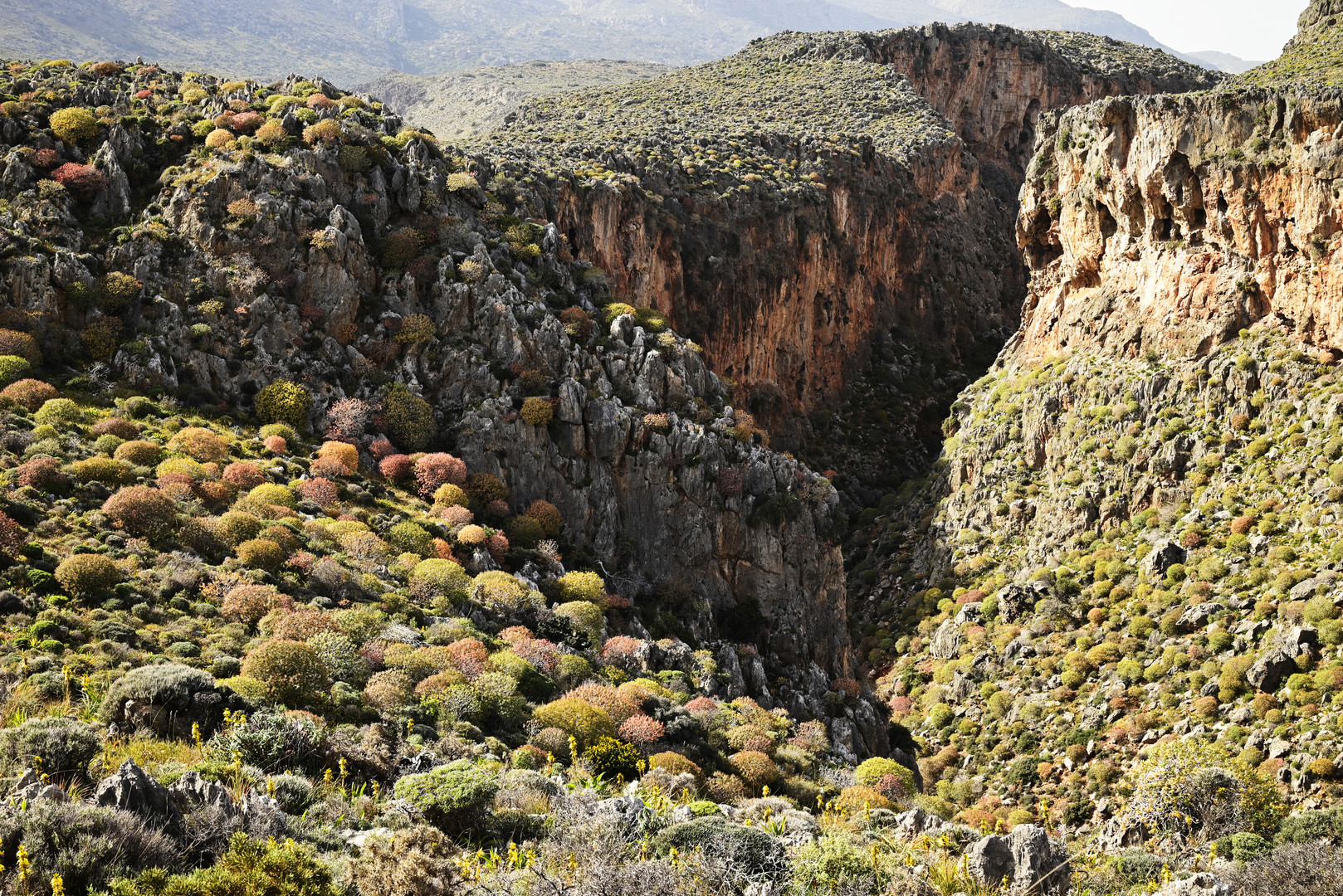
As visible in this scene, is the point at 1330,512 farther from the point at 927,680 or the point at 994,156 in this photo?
the point at 994,156

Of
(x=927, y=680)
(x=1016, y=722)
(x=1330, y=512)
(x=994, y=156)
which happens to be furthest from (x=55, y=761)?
(x=994, y=156)

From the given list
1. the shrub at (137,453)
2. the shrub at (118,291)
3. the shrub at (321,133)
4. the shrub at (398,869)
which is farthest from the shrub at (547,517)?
the shrub at (398,869)

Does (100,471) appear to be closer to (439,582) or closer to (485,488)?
(439,582)

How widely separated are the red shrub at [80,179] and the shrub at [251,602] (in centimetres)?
3094

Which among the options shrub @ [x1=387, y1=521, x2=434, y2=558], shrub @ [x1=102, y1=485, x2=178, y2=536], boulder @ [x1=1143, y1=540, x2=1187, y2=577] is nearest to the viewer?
shrub @ [x1=102, y1=485, x2=178, y2=536]

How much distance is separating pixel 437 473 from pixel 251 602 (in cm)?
1529

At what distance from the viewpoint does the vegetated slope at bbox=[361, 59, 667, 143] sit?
483ft

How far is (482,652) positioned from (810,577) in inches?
1006

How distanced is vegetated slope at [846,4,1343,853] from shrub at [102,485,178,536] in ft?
113

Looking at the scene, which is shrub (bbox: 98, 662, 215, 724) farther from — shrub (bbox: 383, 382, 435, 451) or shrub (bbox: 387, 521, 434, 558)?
shrub (bbox: 383, 382, 435, 451)

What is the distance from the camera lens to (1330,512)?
4684 centimetres

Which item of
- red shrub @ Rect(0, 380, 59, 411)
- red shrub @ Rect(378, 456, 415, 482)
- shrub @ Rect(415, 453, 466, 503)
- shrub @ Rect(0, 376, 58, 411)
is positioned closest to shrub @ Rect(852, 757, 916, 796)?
shrub @ Rect(415, 453, 466, 503)

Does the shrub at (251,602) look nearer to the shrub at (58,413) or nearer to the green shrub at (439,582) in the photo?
the green shrub at (439,582)

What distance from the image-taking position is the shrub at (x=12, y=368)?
3997 cm
